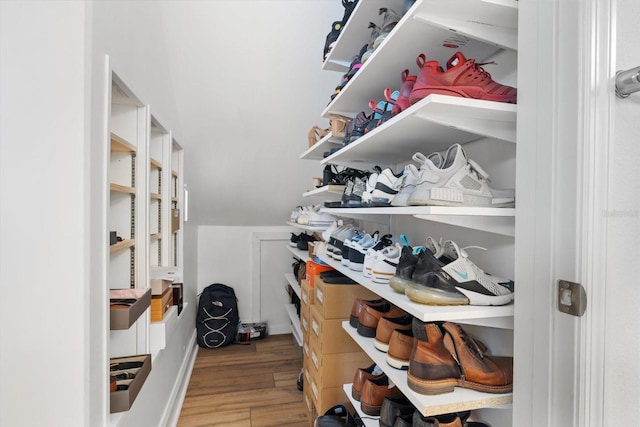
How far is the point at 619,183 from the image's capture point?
61 centimetres

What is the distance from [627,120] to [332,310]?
4.32 ft

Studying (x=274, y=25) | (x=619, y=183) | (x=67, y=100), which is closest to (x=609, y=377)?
(x=619, y=183)

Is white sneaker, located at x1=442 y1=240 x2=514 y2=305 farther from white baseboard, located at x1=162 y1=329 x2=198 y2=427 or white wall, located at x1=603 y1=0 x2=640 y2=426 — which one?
white baseboard, located at x1=162 y1=329 x2=198 y2=427

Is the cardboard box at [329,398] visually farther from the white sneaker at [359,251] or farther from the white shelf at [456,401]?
the white shelf at [456,401]

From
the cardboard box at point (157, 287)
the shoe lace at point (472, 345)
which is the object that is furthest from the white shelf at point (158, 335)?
the shoe lace at point (472, 345)

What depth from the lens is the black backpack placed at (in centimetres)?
300

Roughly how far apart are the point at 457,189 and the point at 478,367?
454 millimetres

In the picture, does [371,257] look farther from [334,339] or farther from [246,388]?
[246,388]

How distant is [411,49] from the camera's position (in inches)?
39.3

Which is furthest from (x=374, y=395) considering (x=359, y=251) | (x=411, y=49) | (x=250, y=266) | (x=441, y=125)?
(x=250, y=266)

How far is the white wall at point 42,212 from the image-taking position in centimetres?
84

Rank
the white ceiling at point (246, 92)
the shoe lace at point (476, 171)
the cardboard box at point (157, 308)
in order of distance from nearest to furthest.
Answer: the shoe lace at point (476, 171)
the cardboard box at point (157, 308)
the white ceiling at point (246, 92)

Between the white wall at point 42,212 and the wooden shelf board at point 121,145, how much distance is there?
387 mm

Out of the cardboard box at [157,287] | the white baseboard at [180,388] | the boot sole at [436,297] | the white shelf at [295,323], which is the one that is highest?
the boot sole at [436,297]
